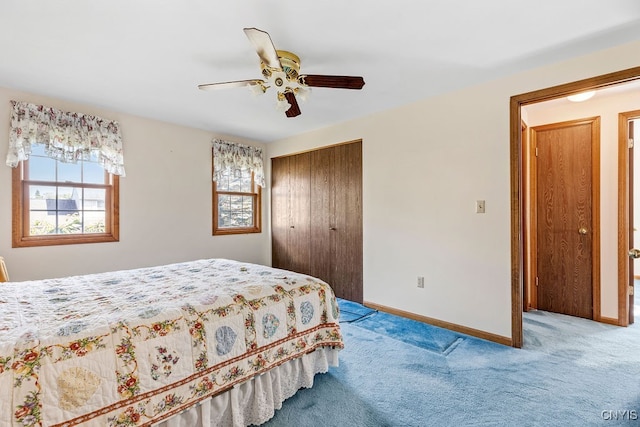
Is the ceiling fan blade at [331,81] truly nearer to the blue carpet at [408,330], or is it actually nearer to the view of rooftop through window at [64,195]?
the blue carpet at [408,330]

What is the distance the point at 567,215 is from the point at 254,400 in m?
3.59

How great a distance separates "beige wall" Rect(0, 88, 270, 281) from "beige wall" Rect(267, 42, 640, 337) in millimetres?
2192

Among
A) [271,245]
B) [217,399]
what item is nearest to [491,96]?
[217,399]

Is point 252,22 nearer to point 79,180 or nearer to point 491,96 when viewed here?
point 491,96

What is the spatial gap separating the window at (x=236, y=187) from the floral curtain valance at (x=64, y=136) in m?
1.25

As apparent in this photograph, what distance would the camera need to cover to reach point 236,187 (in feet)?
15.3

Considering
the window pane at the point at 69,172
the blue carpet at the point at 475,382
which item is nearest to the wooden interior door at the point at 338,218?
the blue carpet at the point at 475,382

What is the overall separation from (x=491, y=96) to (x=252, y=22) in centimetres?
212

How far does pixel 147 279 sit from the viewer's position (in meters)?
Answer: 2.13

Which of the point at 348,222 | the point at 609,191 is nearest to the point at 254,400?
the point at 348,222

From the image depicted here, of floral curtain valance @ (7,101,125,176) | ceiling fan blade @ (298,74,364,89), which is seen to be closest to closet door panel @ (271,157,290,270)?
floral curtain valance @ (7,101,125,176)

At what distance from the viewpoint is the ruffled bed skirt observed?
1.42m

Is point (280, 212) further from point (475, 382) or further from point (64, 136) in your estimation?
point (475, 382)

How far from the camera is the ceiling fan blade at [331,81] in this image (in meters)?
1.96
